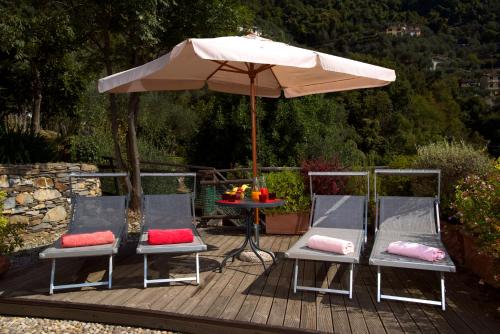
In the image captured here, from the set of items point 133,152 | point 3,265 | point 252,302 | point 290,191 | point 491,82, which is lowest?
point 252,302

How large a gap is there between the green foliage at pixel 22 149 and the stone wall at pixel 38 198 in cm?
48

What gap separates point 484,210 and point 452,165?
1715 mm

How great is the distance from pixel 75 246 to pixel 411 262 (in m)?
2.97

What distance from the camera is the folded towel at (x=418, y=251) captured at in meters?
3.32

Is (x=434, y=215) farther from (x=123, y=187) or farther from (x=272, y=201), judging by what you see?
(x=123, y=187)

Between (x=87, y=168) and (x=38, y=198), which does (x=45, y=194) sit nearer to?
(x=38, y=198)

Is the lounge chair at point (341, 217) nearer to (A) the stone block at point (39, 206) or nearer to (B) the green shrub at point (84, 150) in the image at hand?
(A) the stone block at point (39, 206)

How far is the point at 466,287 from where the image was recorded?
378 cm

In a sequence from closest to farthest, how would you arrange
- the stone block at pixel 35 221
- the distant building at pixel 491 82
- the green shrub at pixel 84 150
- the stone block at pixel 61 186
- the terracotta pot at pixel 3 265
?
the terracotta pot at pixel 3 265 < the stone block at pixel 35 221 < the stone block at pixel 61 186 < the green shrub at pixel 84 150 < the distant building at pixel 491 82

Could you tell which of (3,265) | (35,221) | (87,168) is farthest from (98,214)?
(87,168)

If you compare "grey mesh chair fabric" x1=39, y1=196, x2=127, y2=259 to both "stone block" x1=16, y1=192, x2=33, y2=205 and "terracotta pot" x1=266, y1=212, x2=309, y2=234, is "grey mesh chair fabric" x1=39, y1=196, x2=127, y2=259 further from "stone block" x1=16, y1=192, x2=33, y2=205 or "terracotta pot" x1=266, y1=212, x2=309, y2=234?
"stone block" x1=16, y1=192, x2=33, y2=205

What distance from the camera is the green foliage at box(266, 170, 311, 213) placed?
6.00 meters

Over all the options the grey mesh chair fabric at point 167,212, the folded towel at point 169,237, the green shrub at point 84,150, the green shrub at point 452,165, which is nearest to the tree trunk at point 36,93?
the green shrub at point 84,150

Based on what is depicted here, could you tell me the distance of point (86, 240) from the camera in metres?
3.89
